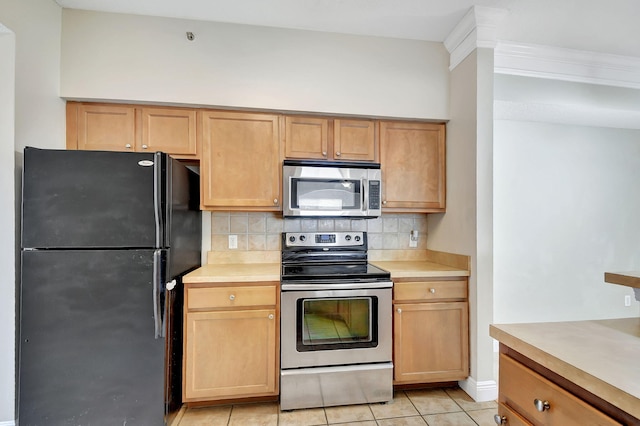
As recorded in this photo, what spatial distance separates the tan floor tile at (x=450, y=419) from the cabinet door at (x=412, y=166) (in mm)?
1440

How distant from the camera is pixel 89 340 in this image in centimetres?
167

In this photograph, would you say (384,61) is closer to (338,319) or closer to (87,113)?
(338,319)

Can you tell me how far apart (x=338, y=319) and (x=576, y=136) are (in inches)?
118

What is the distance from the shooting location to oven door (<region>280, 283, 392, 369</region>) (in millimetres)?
1974

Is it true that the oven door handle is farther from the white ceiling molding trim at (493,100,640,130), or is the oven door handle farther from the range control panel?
the white ceiling molding trim at (493,100,640,130)

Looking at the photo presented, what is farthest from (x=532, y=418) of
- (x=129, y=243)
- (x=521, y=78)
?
(x=521, y=78)

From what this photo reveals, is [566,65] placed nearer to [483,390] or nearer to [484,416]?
[483,390]

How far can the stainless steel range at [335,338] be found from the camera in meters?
1.97

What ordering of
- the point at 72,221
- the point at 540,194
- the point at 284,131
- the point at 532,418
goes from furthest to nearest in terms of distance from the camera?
1. the point at 540,194
2. the point at 284,131
3. the point at 72,221
4. the point at 532,418

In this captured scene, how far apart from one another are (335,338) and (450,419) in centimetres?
87

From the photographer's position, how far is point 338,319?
2051 millimetres

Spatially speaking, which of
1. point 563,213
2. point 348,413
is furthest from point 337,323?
point 563,213

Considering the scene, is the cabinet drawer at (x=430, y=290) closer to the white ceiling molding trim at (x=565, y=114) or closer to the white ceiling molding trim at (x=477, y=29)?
the white ceiling molding trim at (x=565, y=114)

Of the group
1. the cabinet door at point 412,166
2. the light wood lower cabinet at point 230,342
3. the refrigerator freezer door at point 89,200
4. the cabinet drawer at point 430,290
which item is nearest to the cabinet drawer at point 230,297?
the light wood lower cabinet at point 230,342
